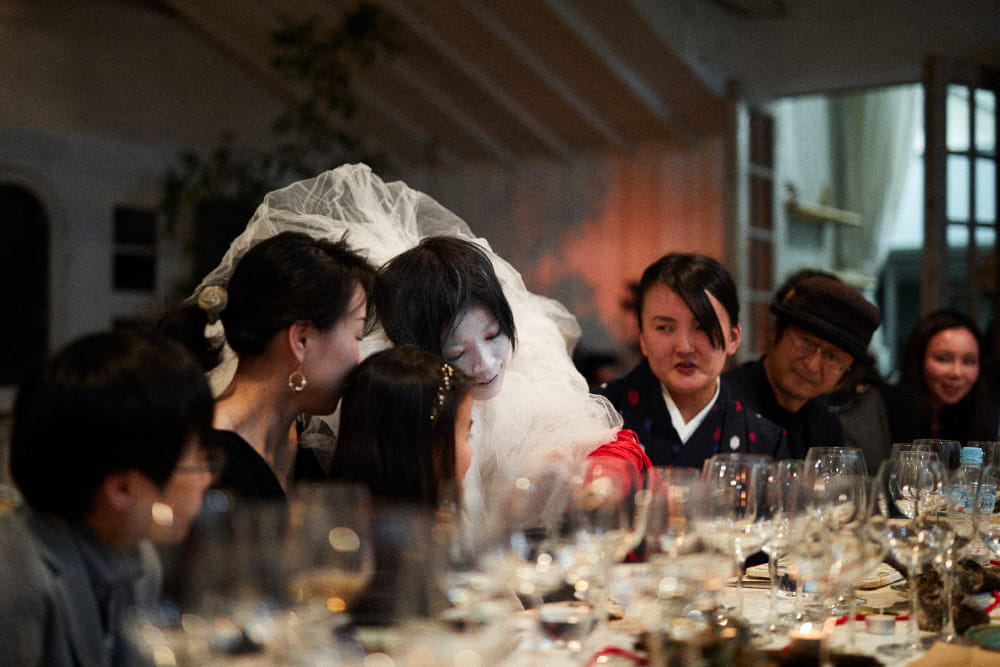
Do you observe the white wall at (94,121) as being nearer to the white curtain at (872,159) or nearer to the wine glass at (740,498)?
the white curtain at (872,159)

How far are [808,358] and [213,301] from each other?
5.47ft

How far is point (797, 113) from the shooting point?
27.1 feet

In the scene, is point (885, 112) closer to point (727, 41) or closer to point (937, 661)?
point (727, 41)

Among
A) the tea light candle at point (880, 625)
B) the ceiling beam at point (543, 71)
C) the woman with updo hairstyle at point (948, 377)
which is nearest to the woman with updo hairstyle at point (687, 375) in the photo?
the tea light candle at point (880, 625)

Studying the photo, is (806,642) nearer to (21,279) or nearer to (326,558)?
(326,558)

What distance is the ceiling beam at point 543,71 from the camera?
19.0ft

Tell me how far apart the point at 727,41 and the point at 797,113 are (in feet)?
7.44

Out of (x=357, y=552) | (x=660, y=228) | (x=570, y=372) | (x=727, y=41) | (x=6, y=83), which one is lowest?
(x=357, y=552)

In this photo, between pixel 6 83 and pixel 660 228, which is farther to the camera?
pixel 660 228

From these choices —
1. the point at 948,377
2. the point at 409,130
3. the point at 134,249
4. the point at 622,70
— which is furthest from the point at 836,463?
the point at 409,130

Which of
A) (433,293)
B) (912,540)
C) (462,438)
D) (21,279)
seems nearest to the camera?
(912,540)

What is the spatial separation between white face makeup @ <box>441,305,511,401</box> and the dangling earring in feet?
1.12

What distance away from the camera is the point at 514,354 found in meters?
2.36

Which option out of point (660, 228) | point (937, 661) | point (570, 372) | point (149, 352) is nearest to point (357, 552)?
point (149, 352)
